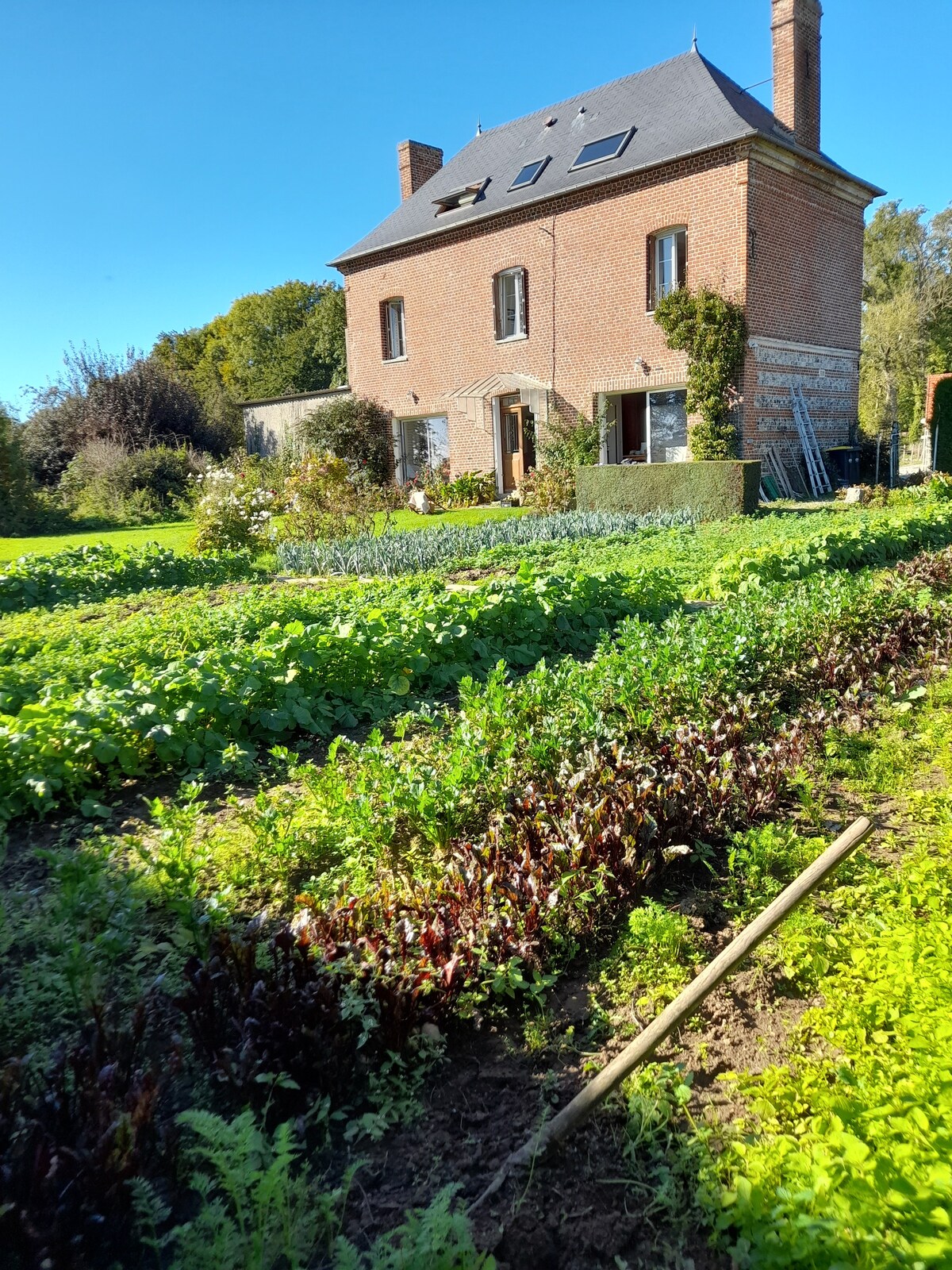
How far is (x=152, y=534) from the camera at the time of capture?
16.2 meters

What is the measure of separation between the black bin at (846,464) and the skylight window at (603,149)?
7094 millimetres

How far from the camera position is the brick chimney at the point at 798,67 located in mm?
15914

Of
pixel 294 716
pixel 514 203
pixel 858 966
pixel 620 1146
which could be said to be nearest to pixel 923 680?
pixel 858 966

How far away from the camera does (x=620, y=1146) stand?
191cm

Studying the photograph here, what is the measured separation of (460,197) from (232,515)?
12452mm

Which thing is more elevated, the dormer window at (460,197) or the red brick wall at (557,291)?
the dormer window at (460,197)

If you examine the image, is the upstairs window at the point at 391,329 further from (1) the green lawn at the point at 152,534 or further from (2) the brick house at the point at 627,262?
(1) the green lawn at the point at 152,534

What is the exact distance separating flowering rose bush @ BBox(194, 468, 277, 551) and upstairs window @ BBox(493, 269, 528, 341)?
9397 millimetres

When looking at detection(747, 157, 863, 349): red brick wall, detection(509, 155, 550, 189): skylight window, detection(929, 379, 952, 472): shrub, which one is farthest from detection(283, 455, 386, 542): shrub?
detection(929, 379, 952, 472): shrub

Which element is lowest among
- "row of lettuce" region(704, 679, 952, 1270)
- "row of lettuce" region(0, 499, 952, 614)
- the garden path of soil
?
the garden path of soil

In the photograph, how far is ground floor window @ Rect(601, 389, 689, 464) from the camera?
53.9 feet

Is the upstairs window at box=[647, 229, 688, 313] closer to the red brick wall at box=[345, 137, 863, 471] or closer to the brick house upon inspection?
the brick house

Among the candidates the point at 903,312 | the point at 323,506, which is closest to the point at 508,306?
the point at 323,506

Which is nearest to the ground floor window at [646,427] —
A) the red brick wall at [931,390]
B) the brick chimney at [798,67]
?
the brick chimney at [798,67]
